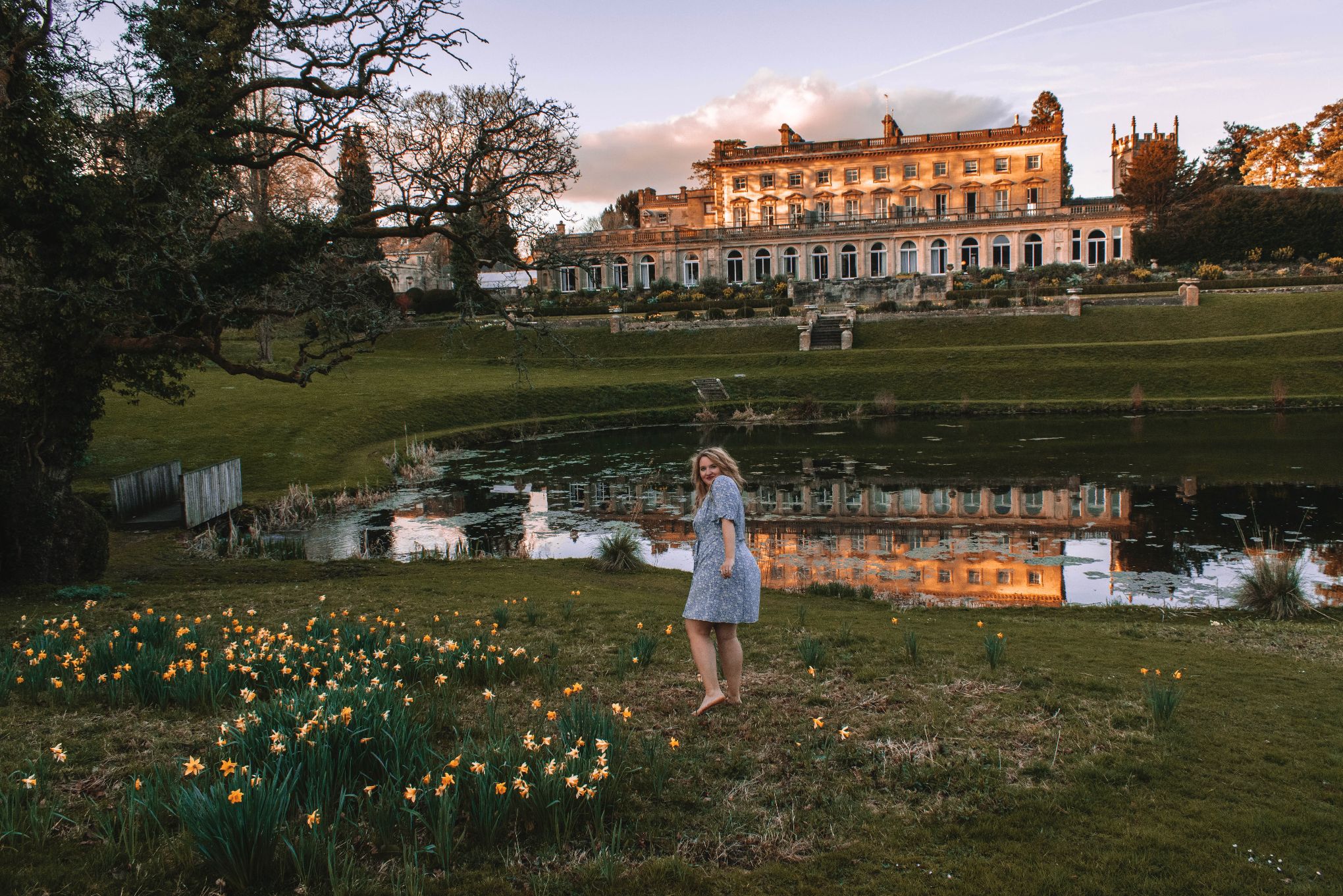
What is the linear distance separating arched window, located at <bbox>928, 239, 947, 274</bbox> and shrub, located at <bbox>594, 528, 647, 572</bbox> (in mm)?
54062

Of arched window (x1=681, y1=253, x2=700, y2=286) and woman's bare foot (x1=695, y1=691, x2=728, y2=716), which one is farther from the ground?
arched window (x1=681, y1=253, x2=700, y2=286)

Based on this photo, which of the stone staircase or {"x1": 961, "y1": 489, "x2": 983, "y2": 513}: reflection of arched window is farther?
the stone staircase

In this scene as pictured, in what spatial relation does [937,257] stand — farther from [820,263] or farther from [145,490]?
[145,490]

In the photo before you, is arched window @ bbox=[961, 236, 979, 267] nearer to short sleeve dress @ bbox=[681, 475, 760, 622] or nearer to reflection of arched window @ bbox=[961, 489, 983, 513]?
reflection of arched window @ bbox=[961, 489, 983, 513]

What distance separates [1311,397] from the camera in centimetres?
2886

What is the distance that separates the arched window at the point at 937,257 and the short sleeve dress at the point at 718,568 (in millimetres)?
60430

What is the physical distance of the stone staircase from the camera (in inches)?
1319

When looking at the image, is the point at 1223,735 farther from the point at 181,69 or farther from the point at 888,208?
the point at 888,208

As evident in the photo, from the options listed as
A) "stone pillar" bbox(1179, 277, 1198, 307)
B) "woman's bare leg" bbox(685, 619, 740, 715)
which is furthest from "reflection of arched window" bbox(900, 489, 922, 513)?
"stone pillar" bbox(1179, 277, 1198, 307)

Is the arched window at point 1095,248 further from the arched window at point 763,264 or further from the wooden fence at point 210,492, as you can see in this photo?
the wooden fence at point 210,492

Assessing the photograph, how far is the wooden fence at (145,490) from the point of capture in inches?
653

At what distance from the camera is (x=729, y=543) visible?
598 cm

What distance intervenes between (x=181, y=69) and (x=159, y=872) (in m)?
10.0

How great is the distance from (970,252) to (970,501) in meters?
48.8
